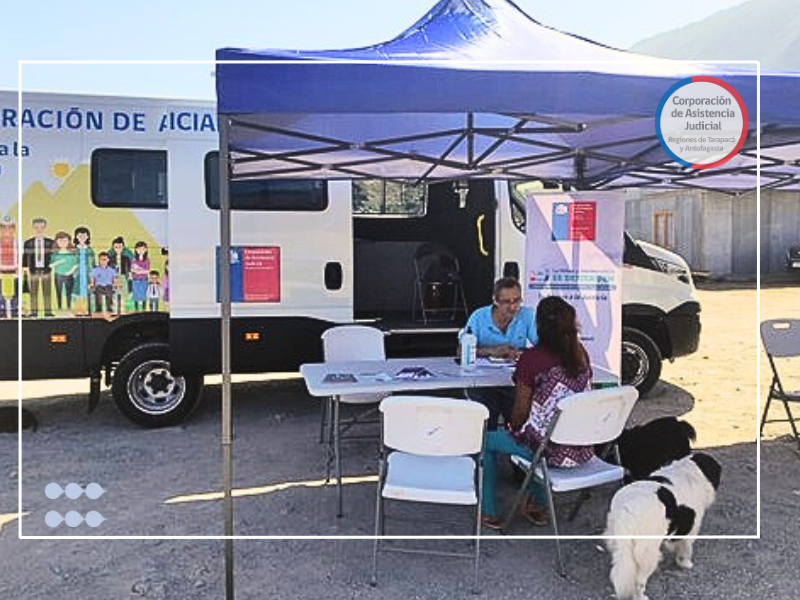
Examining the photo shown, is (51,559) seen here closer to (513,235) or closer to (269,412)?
(269,412)

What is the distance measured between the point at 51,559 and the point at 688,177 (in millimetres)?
4866

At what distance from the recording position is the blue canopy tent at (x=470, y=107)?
9.68 feet

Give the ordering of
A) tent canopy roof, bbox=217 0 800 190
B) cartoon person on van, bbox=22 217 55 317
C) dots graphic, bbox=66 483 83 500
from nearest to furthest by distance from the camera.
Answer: tent canopy roof, bbox=217 0 800 190 → dots graphic, bbox=66 483 83 500 → cartoon person on van, bbox=22 217 55 317

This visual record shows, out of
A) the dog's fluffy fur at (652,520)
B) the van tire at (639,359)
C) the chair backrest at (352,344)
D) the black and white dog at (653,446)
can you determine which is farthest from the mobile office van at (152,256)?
the dog's fluffy fur at (652,520)

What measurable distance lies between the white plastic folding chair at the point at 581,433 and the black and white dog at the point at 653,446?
1.45ft

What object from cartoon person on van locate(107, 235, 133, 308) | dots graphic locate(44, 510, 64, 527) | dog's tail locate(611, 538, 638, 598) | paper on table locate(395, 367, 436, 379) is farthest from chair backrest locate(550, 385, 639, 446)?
cartoon person on van locate(107, 235, 133, 308)

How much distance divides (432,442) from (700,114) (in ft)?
5.94

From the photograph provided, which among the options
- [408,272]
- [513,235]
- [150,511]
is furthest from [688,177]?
[150,511]

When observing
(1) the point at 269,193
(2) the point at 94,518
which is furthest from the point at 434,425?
(1) the point at 269,193

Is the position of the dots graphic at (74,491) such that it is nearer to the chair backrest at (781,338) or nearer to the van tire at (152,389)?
the van tire at (152,389)

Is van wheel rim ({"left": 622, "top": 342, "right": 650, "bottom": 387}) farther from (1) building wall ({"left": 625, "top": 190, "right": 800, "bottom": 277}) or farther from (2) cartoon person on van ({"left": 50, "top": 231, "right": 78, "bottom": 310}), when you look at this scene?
(1) building wall ({"left": 625, "top": 190, "right": 800, "bottom": 277})

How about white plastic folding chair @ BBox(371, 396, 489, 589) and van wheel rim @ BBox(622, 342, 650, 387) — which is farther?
van wheel rim @ BBox(622, 342, 650, 387)

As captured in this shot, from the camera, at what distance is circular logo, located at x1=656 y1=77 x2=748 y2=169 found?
3.30 m

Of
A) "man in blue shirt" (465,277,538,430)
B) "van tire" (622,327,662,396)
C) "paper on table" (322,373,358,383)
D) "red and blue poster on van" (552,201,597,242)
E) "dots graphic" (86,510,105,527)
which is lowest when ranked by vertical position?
"dots graphic" (86,510,105,527)
